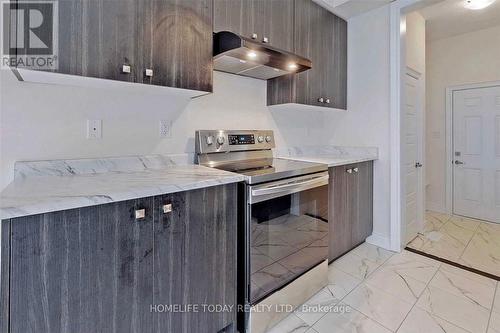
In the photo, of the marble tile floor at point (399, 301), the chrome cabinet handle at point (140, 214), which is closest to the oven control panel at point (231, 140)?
the chrome cabinet handle at point (140, 214)

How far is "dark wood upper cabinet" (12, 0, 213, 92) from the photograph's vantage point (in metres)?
1.19

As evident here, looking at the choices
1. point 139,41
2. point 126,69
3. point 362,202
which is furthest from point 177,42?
point 362,202

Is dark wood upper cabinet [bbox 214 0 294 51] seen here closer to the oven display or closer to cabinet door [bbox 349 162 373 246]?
the oven display

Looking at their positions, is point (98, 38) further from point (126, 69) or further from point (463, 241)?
point (463, 241)

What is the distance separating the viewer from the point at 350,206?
2414mm

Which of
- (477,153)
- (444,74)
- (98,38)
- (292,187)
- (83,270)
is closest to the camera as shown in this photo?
(83,270)

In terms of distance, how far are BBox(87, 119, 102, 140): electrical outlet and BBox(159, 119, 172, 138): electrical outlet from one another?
376mm

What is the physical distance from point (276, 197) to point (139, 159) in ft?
2.99

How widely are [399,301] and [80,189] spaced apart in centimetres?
202

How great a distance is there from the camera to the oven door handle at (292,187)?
4.84 feet

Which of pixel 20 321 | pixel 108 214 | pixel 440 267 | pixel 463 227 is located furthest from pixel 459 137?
pixel 20 321

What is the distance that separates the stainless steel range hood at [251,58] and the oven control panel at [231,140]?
0.49m

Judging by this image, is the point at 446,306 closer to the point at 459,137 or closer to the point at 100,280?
the point at 100,280

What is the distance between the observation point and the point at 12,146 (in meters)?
1.33
